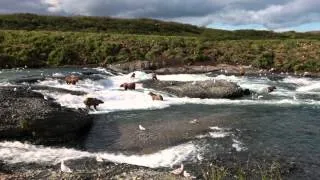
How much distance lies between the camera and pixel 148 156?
24.3 m

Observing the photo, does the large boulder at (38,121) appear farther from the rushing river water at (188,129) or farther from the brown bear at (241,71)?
the brown bear at (241,71)

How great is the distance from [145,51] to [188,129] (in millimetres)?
40909

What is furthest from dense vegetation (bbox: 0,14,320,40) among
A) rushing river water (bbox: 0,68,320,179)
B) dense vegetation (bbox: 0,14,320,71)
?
rushing river water (bbox: 0,68,320,179)

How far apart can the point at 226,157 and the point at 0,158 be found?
10.1 meters

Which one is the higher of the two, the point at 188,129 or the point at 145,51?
the point at 145,51

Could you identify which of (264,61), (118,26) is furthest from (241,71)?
(118,26)

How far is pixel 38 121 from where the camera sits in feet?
89.7

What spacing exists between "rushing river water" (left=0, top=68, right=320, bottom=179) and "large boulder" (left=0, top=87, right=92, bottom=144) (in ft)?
2.69

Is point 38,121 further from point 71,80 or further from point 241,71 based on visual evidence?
point 241,71

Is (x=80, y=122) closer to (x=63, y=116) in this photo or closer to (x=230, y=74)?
(x=63, y=116)

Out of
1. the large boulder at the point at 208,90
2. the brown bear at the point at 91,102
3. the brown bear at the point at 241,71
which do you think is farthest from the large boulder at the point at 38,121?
the brown bear at the point at 241,71

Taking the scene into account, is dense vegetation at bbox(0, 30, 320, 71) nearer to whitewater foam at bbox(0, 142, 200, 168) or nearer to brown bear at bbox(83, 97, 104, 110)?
brown bear at bbox(83, 97, 104, 110)

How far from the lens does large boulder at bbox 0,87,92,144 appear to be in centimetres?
2641

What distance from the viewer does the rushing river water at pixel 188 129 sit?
79.4 feet
